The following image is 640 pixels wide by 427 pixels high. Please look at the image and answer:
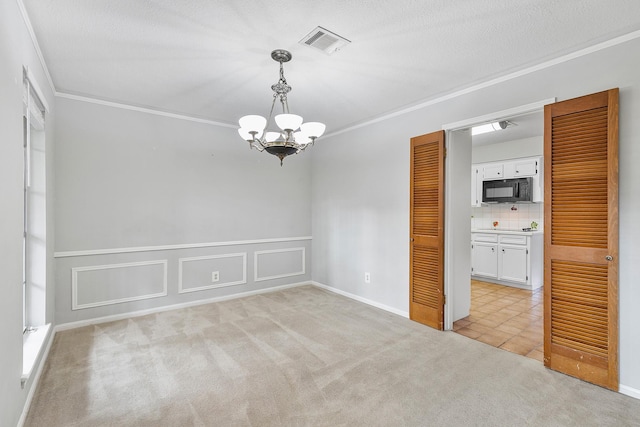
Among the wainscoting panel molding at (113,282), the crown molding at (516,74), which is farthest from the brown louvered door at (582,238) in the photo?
the wainscoting panel molding at (113,282)

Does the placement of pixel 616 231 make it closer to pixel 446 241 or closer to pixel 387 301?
pixel 446 241

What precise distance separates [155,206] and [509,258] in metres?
5.38

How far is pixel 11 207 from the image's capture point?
178 cm

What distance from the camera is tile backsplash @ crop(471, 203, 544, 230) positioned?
5.57 m

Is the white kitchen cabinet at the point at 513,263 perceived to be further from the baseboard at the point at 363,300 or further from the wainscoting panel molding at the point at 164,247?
the wainscoting panel molding at the point at 164,247

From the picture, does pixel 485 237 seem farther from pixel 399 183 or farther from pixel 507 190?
pixel 399 183

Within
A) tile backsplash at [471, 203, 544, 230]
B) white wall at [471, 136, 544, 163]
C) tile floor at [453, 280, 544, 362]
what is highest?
white wall at [471, 136, 544, 163]

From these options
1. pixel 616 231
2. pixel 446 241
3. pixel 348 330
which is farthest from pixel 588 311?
pixel 348 330

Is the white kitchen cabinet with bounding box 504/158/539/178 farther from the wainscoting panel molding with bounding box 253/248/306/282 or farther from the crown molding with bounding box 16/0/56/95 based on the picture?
the crown molding with bounding box 16/0/56/95

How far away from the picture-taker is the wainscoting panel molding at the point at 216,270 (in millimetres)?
4113

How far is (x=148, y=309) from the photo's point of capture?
3.85 meters

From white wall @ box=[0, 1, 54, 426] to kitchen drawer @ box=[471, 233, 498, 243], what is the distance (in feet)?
19.5

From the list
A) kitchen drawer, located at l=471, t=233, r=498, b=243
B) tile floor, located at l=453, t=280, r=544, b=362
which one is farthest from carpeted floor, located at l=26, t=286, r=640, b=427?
kitchen drawer, located at l=471, t=233, r=498, b=243

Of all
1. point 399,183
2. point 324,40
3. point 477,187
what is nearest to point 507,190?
point 477,187
